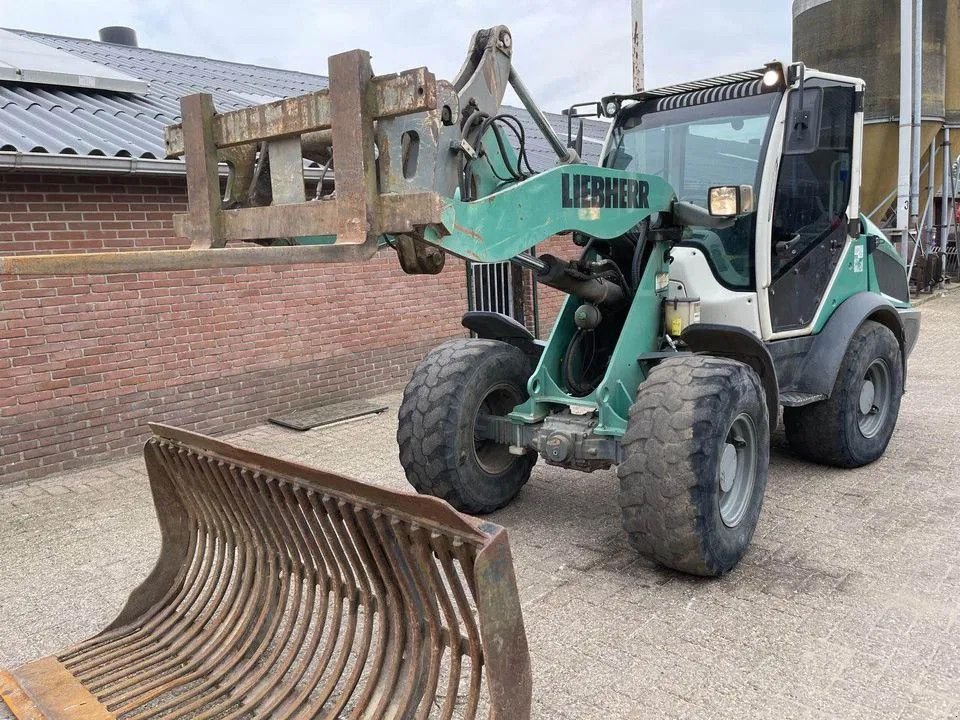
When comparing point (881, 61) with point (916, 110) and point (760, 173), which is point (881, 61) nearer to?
point (916, 110)

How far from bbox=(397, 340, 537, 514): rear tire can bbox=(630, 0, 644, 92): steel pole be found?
841 cm

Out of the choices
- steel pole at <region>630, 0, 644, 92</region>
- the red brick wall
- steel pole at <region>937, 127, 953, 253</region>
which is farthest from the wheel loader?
steel pole at <region>937, 127, 953, 253</region>

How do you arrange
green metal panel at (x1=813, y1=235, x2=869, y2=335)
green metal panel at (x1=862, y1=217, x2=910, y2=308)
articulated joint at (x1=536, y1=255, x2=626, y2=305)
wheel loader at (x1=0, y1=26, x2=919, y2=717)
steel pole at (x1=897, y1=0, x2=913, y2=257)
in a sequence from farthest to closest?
steel pole at (x1=897, y1=0, x2=913, y2=257)
green metal panel at (x1=862, y1=217, x2=910, y2=308)
green metal panel at (x1=813, y1=235, x2=869, y2=335)
articulated joint at (x1=536, y1=255, x2=626, y2=305)
wheel loader at (x1=0, y1=26, x2=919, y2=717)

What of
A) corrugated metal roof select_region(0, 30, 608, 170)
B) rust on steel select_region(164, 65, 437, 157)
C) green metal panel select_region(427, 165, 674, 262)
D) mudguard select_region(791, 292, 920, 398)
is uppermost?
corrugated metal roof select_region(0, 30, 608, 170)

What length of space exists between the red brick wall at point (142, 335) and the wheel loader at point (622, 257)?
2920mm

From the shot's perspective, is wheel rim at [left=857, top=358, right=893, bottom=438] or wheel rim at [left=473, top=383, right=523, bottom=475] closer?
Result: wheel rim at [left=473, top=383, right=523, bottom=475]

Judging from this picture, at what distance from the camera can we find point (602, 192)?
392 centimetres

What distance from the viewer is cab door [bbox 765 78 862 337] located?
A: 489 cm

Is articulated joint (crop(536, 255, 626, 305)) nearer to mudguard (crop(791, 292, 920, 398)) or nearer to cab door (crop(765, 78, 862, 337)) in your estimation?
cab door (crop(765, 78, 862, 337))

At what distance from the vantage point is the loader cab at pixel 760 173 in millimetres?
4711

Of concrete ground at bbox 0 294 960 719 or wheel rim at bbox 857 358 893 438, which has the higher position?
Result: wheel rim at bbox 857 358 893 438

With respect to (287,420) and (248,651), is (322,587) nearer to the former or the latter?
(248,651)

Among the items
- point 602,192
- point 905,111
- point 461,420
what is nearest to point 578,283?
point 602,192

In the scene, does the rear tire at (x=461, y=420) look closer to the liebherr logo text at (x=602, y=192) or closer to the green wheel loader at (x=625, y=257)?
the green wheel loader at (x=625, y=257)
